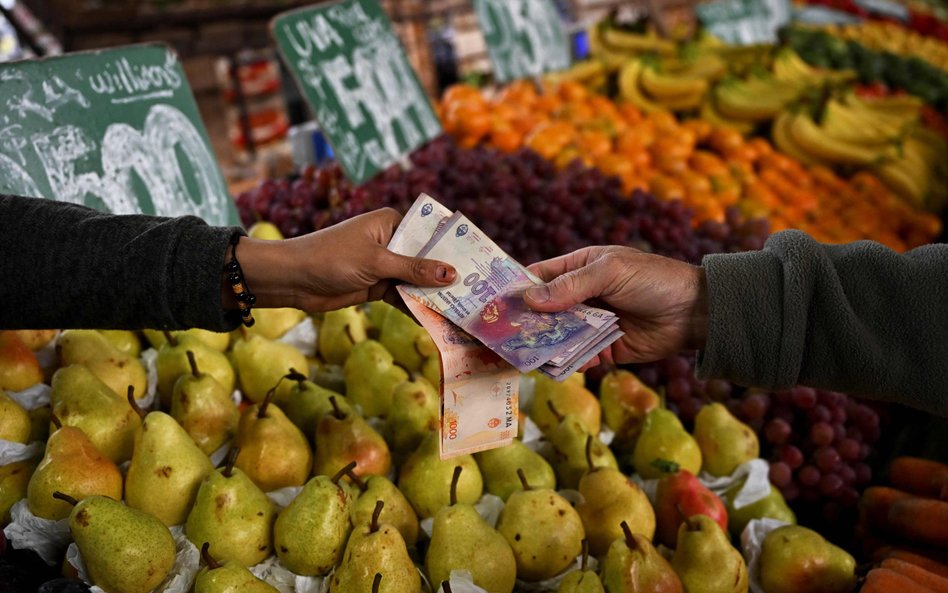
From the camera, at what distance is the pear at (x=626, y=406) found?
2111 millimetres

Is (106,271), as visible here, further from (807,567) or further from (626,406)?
(807,567)

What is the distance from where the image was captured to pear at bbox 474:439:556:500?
1775 mm

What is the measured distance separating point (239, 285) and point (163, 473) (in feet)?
1.36

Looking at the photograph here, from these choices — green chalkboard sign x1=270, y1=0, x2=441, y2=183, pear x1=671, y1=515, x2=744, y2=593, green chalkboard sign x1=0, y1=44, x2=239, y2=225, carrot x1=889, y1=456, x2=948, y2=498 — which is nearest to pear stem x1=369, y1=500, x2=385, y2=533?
pear x1=671, y1=515, x2=744, y2=593

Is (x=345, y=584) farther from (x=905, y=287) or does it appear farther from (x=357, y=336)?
(x=905, y=287)

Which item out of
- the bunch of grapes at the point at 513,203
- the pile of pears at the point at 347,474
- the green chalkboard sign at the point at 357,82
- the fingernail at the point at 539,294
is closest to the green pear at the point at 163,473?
the pile of pears at the point at 347,474

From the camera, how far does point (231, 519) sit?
149 cm

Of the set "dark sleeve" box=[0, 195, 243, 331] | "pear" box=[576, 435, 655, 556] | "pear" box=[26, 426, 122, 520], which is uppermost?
"dark sleeve" box=[0, 195, 243, 331]

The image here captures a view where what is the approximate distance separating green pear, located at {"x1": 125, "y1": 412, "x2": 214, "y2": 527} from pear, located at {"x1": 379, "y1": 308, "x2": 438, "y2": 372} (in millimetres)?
653

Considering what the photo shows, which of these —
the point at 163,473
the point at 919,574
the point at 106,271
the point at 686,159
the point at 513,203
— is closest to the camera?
the point at 106,271

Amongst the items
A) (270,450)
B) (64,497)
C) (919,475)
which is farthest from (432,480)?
(919,475)

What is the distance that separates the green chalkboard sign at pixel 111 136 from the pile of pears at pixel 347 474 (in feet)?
1.17

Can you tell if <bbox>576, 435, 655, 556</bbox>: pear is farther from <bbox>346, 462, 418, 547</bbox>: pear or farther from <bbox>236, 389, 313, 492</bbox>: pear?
<bbox>236, 389, 313, 492</bbox>: pear

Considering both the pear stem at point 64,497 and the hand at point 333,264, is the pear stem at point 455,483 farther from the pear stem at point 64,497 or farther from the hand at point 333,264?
the pear stem at point 64,497
